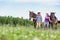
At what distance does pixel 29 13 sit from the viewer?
1786 cm

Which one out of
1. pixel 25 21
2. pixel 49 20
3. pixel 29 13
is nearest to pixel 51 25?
pixel 49 20

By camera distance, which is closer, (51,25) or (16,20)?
(51,25)

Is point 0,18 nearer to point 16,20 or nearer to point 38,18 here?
point 16,20

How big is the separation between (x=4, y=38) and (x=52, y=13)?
12.5 m

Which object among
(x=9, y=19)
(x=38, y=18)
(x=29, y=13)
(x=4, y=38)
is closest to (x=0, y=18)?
(x=9, y=19)

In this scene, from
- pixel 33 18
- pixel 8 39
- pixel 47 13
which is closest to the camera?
pixel 8 39

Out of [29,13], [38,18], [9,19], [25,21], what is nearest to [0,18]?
[9,19]

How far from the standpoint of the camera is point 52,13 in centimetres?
1678

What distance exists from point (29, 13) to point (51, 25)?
6.69 feet

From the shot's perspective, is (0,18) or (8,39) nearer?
(8,39)

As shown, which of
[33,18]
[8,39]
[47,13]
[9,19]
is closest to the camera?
[8,39]

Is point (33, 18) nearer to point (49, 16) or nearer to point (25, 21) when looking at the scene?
point (49, 16)

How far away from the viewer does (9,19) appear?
20.2 m

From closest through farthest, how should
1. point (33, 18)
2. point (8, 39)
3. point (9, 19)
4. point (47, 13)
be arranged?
point (8, 39), point (47, 13), point (33, 18), point (9, 19)
